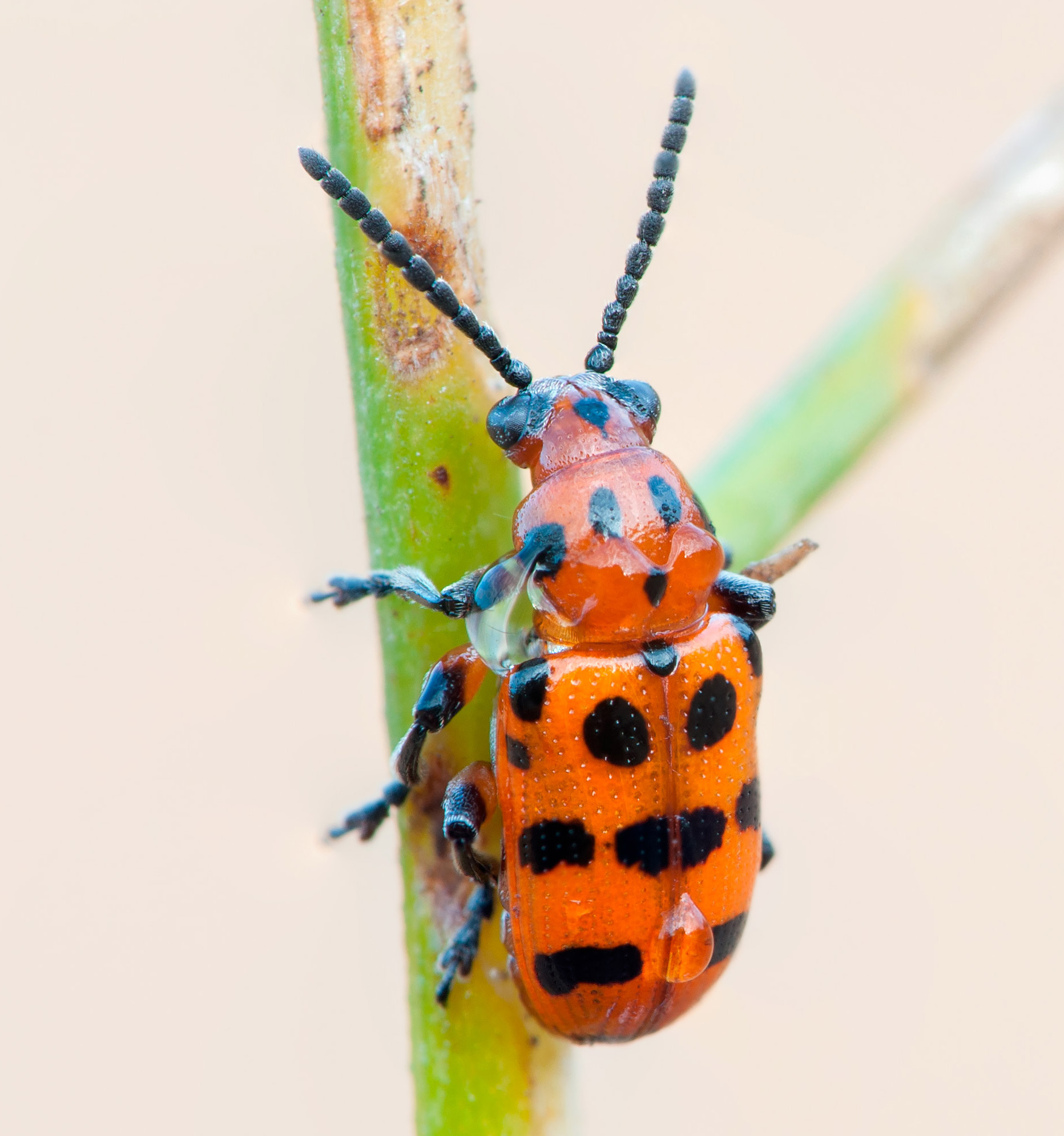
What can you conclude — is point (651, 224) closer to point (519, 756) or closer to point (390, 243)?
point (390, 243)

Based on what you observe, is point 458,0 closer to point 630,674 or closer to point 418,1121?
point 630,674

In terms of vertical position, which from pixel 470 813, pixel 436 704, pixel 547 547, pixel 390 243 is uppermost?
pixel 390 243

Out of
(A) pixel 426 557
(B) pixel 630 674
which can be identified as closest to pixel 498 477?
(A) pixel 426 557

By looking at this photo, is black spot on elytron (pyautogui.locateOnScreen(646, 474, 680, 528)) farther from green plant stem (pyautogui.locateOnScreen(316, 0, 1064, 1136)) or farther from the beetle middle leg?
the beetle middle leg

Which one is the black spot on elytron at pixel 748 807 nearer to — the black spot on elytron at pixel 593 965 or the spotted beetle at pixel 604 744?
the spotted beetle at pixel 604 744

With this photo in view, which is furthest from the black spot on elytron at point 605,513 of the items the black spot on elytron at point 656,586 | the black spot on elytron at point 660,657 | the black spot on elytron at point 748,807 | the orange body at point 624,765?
the black spot on elytron at point 748,807

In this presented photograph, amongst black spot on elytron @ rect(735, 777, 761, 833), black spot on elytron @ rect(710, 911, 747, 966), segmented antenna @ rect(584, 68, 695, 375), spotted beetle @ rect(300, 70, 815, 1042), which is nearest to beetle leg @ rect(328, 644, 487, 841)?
spotted beetle @ rect(300, 70, 815, 1042)

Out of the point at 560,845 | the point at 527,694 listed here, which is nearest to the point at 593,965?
the point at 560,845
